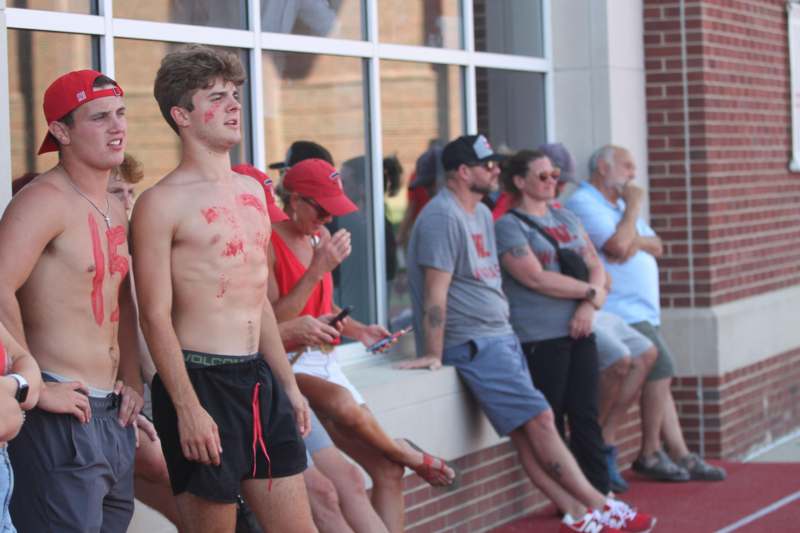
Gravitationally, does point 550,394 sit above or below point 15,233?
below

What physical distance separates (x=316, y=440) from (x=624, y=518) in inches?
92.8

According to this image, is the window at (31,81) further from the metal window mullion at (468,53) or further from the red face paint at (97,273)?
the metal window mullion at (468,53)

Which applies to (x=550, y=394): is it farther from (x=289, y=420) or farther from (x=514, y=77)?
(x=289, y=420)

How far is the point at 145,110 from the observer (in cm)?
686

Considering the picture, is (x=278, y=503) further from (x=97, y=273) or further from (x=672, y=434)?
(x=672, y=434)

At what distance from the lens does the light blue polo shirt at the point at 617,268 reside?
951 centimetres

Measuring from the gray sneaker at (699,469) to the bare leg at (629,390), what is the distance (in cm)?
65

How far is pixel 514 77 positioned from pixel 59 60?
4140 mm

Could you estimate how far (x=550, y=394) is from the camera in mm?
8562

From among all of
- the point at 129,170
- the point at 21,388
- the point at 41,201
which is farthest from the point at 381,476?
the point at 21,388

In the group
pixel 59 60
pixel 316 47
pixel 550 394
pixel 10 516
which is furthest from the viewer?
pixel 550 394

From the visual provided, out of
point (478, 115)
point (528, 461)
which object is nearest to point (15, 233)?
point (528, 461)

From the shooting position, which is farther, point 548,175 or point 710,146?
point 710,146

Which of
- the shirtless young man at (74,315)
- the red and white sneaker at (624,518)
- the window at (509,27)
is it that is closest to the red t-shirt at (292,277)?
the shirtless young man at (74,315)
